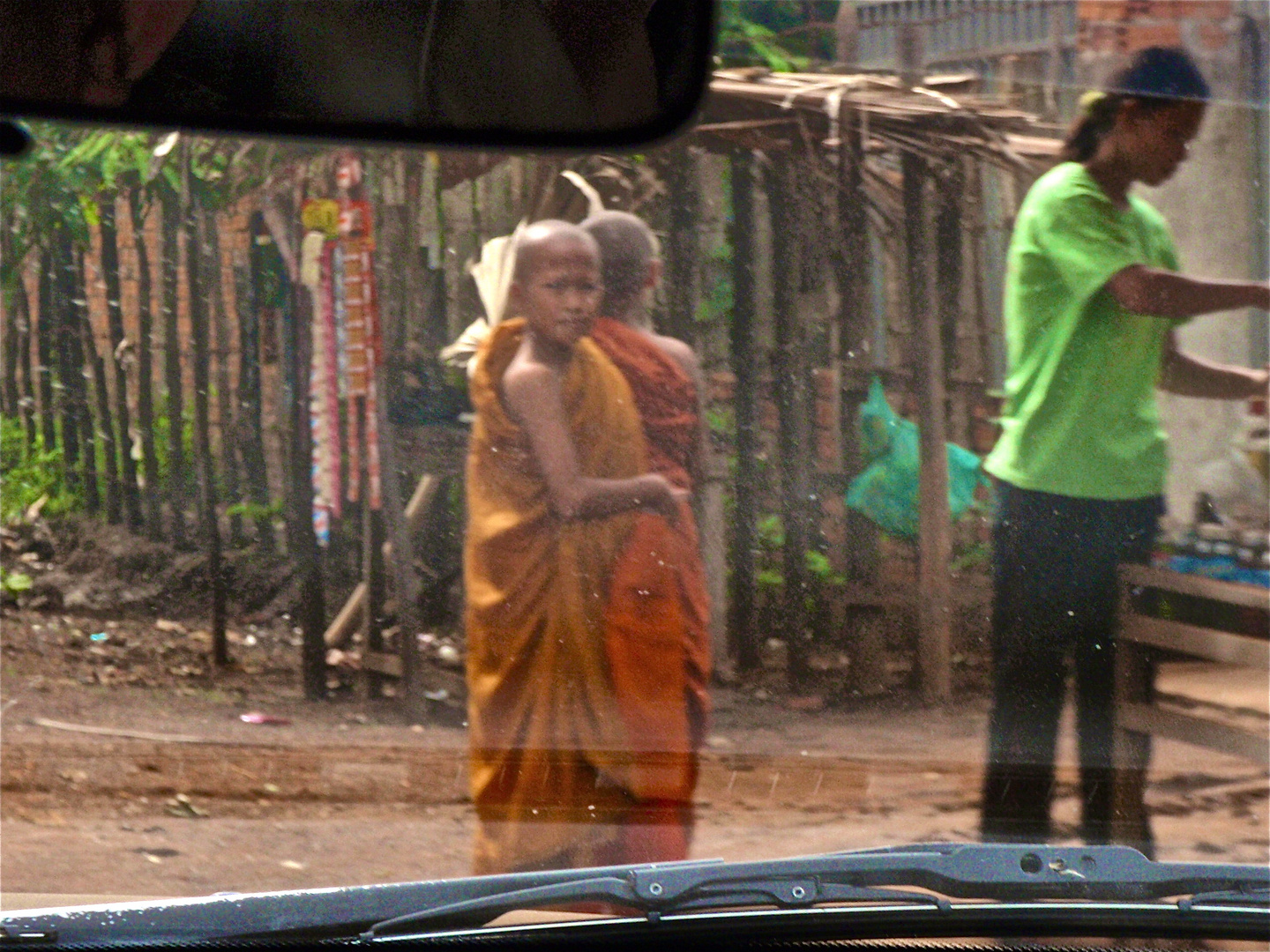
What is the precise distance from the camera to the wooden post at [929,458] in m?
3.20

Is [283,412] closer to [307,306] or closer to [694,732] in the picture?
[307,306]

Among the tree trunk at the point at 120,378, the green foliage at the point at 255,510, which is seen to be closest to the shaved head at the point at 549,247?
the green foliage at the point at 255,510

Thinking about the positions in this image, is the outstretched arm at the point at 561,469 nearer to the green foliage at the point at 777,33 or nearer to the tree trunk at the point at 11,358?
the green foliage at the point at 777,33

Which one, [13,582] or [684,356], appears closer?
[684,356]

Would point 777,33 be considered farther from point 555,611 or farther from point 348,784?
point 348,784

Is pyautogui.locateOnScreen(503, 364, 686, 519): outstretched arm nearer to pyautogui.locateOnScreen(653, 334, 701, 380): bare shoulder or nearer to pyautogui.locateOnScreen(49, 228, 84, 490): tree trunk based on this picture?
pyautogui.locateOnScreen(653, 334, 701, 380): bare shoulder

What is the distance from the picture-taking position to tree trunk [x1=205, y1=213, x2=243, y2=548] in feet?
10.7

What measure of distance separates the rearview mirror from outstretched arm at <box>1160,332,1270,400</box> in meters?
1.48

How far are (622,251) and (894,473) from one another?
719 mm

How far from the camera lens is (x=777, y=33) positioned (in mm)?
3037

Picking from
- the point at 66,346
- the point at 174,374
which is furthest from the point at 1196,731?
the point at 66,346

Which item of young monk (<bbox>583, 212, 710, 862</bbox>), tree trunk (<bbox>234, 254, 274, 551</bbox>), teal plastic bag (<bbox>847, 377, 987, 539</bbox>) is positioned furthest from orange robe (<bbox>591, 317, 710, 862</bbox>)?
tree trunk (<bbox>234, 254, 274, 551</bbox>)

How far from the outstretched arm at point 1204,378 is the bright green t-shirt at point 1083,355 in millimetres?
22

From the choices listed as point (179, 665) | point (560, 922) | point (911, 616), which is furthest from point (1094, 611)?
point (179, 665)
